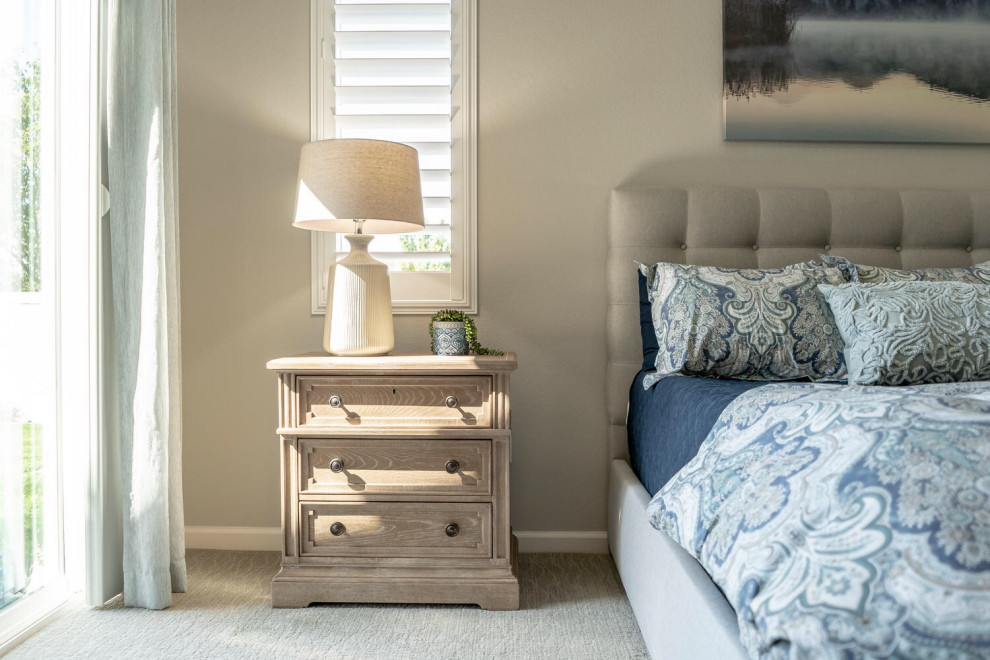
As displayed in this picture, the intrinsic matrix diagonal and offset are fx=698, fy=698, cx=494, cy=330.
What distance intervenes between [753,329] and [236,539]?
1.93 metres

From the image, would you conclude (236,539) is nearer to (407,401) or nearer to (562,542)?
(407,401)

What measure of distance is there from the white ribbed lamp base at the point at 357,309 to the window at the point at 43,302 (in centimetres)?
67

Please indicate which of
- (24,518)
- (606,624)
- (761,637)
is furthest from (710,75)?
(24,518)

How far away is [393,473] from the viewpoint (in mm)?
2043

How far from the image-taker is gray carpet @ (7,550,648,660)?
174 centimetres

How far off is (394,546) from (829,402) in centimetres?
138

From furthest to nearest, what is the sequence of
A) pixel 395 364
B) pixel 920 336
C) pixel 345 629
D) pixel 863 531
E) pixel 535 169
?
1. pixel 535 169
2. pixel 395 364
3. pixel 345 629
4. pixel 920 336
5. pixel 863 531

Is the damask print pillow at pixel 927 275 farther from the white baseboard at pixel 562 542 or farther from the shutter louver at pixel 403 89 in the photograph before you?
the shutter louver at pixel 403 89

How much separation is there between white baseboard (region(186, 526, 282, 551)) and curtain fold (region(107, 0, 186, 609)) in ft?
1.74

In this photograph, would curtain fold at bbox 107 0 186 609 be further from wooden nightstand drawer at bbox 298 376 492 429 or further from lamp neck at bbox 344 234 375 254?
lamp neck at bbox 344 234 375 254

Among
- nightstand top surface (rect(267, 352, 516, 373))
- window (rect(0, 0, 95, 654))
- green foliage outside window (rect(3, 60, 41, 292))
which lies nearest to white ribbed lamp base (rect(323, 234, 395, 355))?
nightstand top surface (rect(267, 352, 516, 373))

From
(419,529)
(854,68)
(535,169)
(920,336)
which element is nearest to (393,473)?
(419,529)

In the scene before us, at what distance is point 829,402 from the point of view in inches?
40.9

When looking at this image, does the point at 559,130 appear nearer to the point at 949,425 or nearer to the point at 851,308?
the point at 851,308
